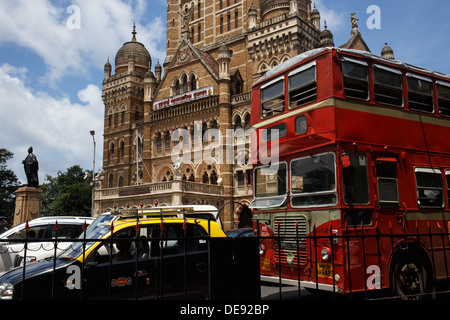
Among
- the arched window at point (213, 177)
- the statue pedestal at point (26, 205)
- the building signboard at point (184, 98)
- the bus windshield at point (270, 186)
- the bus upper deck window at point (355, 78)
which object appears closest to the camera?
the bus upper deck window at point (355, 78)

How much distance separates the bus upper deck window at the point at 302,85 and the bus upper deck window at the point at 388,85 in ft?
4.35

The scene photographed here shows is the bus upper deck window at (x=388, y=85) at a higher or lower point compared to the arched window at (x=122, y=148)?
lower

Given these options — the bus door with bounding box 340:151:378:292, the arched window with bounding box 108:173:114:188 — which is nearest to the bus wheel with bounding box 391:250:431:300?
the bus door with bounding box 340:151:378:292

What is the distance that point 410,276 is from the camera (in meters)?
7.50

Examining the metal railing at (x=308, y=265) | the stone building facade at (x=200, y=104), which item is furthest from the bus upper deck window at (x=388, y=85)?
the stone building facade at (x=200, y=104)

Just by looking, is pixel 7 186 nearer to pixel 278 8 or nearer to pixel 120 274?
pixel 278 8

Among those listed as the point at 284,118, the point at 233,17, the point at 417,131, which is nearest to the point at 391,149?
the point at 417,131

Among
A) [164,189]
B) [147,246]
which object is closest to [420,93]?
[147,246]

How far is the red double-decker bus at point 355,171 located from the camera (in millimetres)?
7051

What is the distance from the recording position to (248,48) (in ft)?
104

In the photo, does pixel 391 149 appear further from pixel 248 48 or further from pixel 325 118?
pixel 248 48

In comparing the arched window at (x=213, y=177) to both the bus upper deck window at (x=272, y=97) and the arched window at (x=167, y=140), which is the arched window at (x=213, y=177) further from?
the bus upper deck window at (x=272, y=97)
